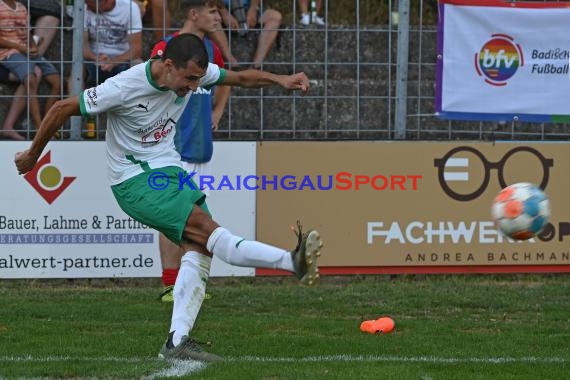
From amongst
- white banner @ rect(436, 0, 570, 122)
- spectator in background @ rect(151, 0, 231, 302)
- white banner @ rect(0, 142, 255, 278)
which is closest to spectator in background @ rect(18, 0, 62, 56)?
white banner @ rect(0, 142, 255, 278)

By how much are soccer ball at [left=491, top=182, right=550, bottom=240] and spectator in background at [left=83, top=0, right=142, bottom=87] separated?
17.7 feet

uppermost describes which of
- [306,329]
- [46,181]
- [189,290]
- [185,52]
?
[185,52]

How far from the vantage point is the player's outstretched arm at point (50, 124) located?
732cm

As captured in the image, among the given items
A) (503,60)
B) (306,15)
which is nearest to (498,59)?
(503,60)

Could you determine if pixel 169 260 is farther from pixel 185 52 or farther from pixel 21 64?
pixel 185 52

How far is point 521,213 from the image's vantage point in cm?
728

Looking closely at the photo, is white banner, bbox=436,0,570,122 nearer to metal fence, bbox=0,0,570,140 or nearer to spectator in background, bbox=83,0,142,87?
metal fence, bbox=0,0,570,140

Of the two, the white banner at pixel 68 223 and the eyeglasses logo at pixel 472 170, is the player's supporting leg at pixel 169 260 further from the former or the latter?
the eyeglasses logo at pixel 472 170

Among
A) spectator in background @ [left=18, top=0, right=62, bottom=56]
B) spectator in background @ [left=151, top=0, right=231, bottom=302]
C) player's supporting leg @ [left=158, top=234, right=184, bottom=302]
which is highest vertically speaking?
spectator in background @ [left=18, top=0, right=62, bottom=56]

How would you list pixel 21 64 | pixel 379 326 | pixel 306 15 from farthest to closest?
pixel 306 15
pixel 21 64
pixel 379 326

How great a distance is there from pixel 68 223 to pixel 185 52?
14.4 feet

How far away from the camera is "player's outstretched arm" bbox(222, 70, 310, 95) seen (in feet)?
26.6

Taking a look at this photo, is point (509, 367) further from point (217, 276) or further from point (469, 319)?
point (217, 276)

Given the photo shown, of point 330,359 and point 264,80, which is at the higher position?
point 264,80
